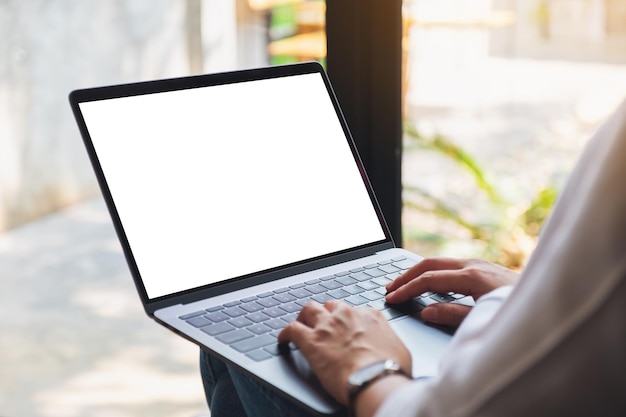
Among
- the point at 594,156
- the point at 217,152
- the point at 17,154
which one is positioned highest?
the point at 594,156

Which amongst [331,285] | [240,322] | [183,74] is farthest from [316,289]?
[183,74]

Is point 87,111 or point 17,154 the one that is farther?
point 17,154

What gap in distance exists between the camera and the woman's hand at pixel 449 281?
98 cm

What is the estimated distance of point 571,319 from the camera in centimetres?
57

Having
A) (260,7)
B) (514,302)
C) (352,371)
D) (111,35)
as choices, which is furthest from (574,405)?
(111,35)

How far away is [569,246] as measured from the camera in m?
0.57

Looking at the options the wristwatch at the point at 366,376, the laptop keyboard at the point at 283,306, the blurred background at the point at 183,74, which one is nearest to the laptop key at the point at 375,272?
the laptop keyboard at the point at 283,306

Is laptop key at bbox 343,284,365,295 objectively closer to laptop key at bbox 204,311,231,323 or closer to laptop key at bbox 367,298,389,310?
laptop key at bbox 367,298,389,310

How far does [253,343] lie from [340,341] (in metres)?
0.13

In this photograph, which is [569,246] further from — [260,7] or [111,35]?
[111,35]

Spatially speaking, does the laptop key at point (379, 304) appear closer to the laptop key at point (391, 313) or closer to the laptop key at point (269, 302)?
the laptop key at point (391, 313)

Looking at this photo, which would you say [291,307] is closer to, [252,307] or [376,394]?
[252,307]

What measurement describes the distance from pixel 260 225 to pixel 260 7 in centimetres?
64

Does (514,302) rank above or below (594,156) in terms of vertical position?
below
